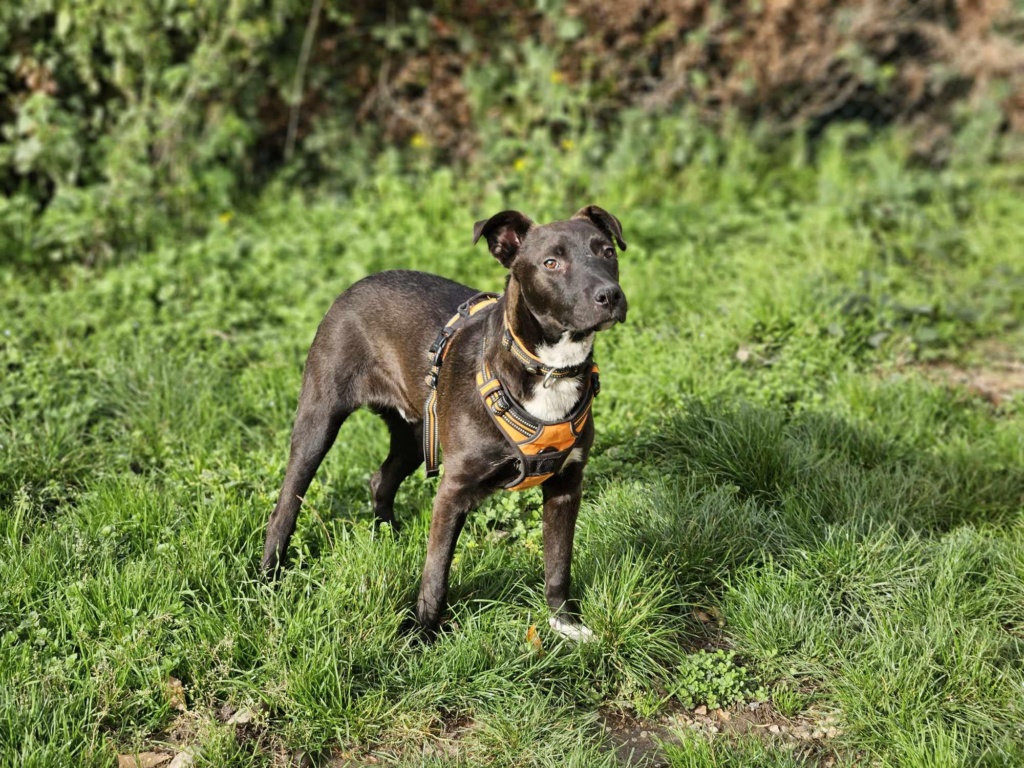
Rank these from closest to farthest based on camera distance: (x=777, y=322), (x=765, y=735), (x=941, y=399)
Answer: (x=765, y=735), (x=941, y=399), (x=777, y=322)

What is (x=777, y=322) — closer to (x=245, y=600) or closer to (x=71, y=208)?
Answer: (x=245, y=600)

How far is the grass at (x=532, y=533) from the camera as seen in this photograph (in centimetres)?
335

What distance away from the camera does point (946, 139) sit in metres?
9.89

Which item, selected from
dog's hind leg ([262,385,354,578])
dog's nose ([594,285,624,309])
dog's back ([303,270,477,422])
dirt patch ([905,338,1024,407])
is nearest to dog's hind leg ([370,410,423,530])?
dog's back ([303,270,477,422])

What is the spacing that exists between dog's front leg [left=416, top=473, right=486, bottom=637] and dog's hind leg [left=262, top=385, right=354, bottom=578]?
622 mm

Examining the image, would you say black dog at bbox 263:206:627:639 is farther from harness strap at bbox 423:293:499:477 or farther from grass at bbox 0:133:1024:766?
grass at bbox 0:133:1024:766

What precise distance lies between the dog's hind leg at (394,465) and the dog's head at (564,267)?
0.99 m

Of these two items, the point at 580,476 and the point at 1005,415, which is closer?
the point at 580,476

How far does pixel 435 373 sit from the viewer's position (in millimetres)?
3818

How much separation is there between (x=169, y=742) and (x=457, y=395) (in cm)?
143

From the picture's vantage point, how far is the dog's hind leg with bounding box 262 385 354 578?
402cm

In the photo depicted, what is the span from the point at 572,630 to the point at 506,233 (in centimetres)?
142

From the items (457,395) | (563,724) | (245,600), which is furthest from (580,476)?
(245,600)

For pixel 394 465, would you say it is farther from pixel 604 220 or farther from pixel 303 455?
pixel 604 220
